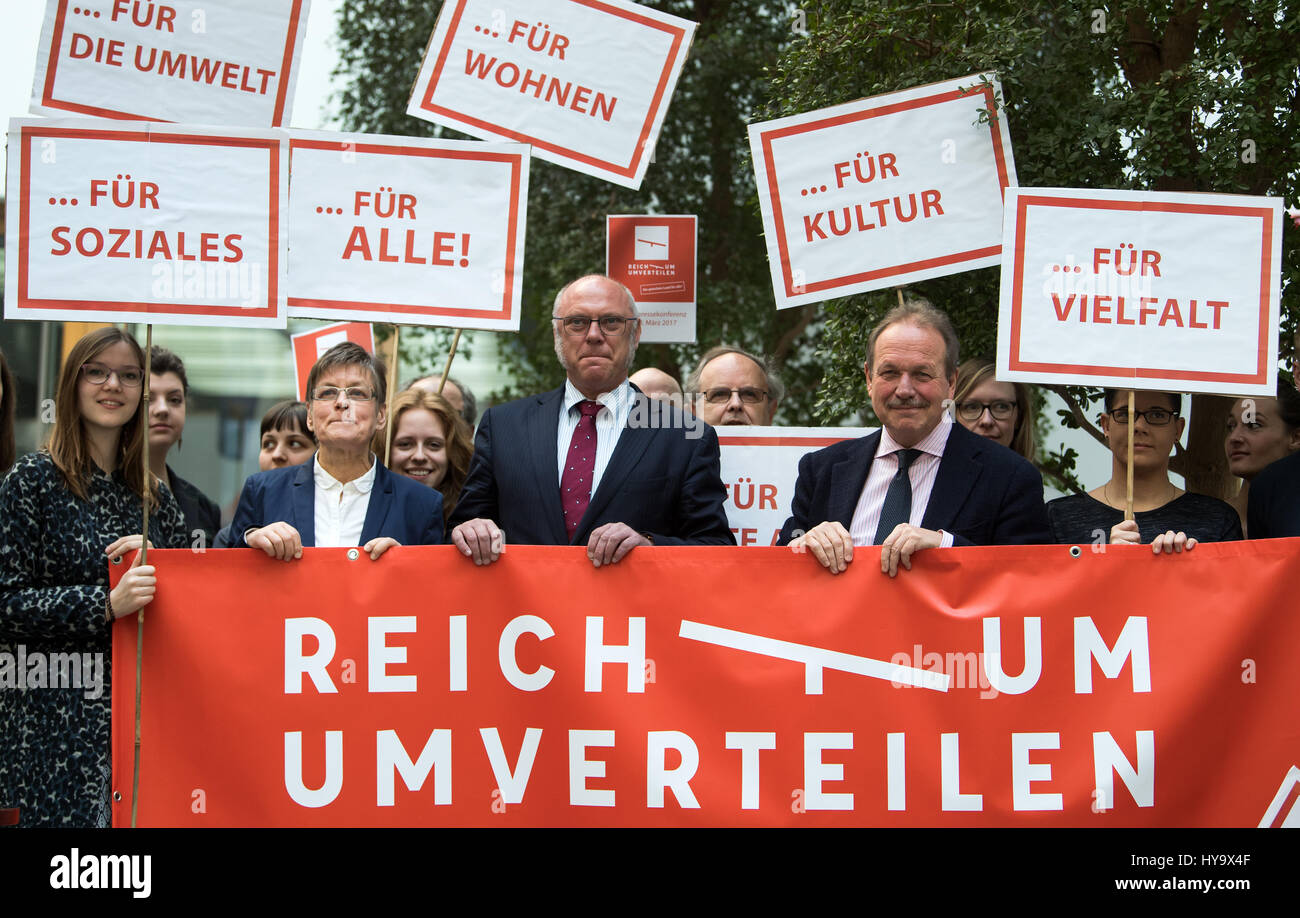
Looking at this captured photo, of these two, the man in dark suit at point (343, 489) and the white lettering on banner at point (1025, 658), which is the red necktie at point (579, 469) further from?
the white lettering on banner at point (1025, 658)

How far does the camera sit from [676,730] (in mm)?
4137

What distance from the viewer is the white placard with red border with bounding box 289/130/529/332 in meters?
5.08

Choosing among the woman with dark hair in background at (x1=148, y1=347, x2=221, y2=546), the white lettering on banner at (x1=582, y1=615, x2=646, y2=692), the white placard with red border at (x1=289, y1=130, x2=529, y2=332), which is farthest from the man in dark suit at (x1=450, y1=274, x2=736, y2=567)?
the woman with dark hair in background at (x1=148, y1=347, x2=221, y2=546)

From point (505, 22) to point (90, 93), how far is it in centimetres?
164

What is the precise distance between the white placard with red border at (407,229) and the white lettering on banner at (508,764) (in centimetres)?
158

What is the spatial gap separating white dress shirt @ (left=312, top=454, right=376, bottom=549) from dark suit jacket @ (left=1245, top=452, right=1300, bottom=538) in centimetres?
293

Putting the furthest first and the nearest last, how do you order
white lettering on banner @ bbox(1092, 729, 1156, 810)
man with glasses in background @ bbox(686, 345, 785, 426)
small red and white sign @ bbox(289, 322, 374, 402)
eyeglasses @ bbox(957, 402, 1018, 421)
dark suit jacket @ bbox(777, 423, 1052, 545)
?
small red and white sign @ bbox(289, 322, 374, 402) < man with glasses in background @ bbox(686, 345, 785, 426) < eyeglasses @ bbox(957, 402, 1018, 421) < dark suit jacket @ bbox(777, 423, 1052, 545) < white lettering on banner @ bbox(1092, 729, 1156, 810)

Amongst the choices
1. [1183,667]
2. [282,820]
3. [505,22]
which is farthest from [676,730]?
[505,22]

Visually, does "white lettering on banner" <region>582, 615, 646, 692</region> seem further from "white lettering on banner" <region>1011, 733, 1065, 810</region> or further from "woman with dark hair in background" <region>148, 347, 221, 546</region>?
"woman with dark hair in background" <region>148, 347, 221, 546</region>

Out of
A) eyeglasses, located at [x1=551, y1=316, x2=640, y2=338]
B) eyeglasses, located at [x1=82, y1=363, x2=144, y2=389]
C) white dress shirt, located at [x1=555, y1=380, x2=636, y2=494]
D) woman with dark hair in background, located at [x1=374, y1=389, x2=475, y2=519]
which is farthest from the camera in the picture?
woman with dark hair in background, located at [x1=374, y1=389, x2=475, y2=519]

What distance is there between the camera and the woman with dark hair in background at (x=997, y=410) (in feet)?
17.7

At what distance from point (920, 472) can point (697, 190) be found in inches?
323

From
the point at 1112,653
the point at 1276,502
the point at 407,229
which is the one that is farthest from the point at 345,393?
the point at 1276,502
